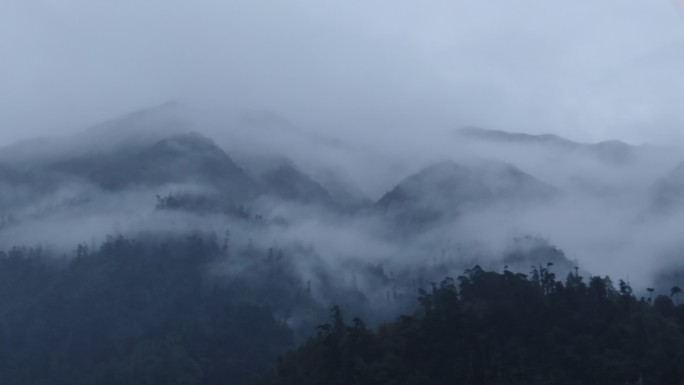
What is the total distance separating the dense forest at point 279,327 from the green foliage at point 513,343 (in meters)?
0.09

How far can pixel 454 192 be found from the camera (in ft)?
410

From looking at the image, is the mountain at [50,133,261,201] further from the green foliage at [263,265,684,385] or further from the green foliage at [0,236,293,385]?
the green foliage at [263,265,684,385]

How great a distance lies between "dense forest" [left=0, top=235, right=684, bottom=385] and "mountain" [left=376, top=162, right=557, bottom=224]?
22.5 meters

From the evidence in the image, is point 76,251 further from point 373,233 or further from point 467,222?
point 467,222

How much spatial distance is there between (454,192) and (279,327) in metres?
42.5

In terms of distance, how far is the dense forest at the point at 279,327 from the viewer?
5728 centimetres

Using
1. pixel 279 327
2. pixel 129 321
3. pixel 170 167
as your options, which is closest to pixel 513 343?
pixel 279 327

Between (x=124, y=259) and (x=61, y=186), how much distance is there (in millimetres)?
35907

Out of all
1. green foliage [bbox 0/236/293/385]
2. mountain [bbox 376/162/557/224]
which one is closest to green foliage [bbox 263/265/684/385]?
green foliage [bbox 0/236/293/385]

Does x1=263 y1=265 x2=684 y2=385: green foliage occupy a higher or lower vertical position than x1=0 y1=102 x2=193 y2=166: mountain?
lower

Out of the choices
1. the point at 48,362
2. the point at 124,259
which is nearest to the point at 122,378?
the point at 48,362

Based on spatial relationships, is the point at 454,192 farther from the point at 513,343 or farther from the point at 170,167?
the point at 513,343

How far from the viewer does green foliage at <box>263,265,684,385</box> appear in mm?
55094

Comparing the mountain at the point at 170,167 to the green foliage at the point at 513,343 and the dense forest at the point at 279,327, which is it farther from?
the green foliage at the point at 513,343
